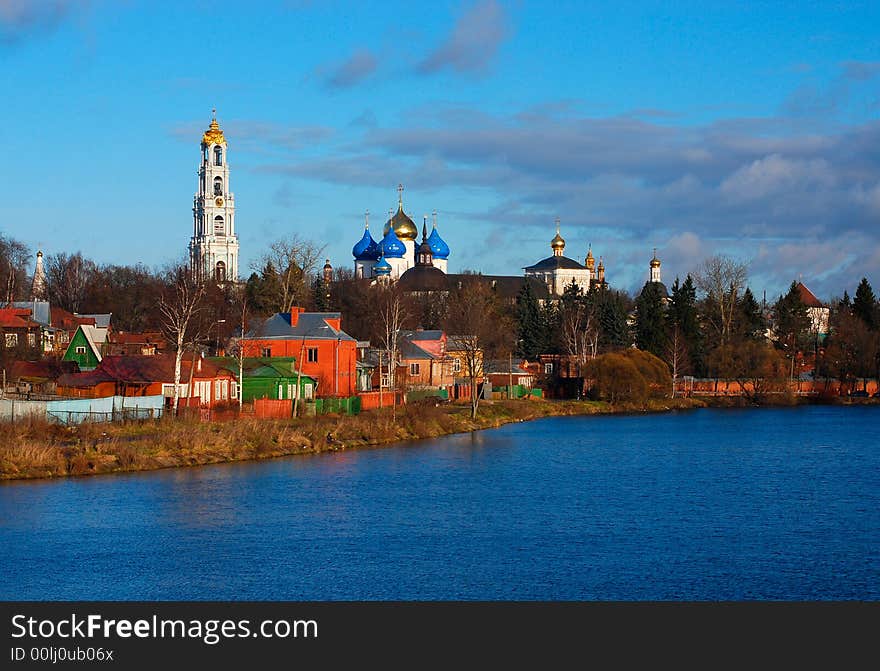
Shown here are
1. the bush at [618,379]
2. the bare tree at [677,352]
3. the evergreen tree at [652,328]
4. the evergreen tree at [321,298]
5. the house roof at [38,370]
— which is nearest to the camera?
the house roof at [38,370]

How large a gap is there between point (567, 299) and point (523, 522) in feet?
227

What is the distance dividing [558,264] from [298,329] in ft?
292

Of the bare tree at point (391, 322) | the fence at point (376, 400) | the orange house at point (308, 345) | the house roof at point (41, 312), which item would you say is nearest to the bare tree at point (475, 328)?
the bare tree at point (391, 322)

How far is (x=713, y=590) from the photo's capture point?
21.5 metres

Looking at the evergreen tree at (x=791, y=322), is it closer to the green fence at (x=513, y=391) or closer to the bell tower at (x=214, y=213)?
the green fence at (x=513, y=391)

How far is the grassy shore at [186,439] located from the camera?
33062 millimetres

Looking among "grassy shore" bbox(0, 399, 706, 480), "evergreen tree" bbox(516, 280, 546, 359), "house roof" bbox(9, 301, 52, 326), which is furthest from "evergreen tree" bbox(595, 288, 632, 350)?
"house roof" bbox(9, 301, 52, 326)

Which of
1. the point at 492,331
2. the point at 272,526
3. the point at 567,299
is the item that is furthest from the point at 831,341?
the point at 272,526

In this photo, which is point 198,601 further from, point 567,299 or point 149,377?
point 567,299

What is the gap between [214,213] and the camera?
133 metres

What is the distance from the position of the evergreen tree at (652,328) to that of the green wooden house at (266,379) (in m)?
38.6

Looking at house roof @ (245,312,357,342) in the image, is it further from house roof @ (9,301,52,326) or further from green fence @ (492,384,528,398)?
house roof @ (9,301,52,326)

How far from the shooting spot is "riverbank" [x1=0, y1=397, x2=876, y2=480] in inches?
1302

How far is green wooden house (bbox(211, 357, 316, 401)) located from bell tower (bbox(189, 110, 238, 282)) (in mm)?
77962
